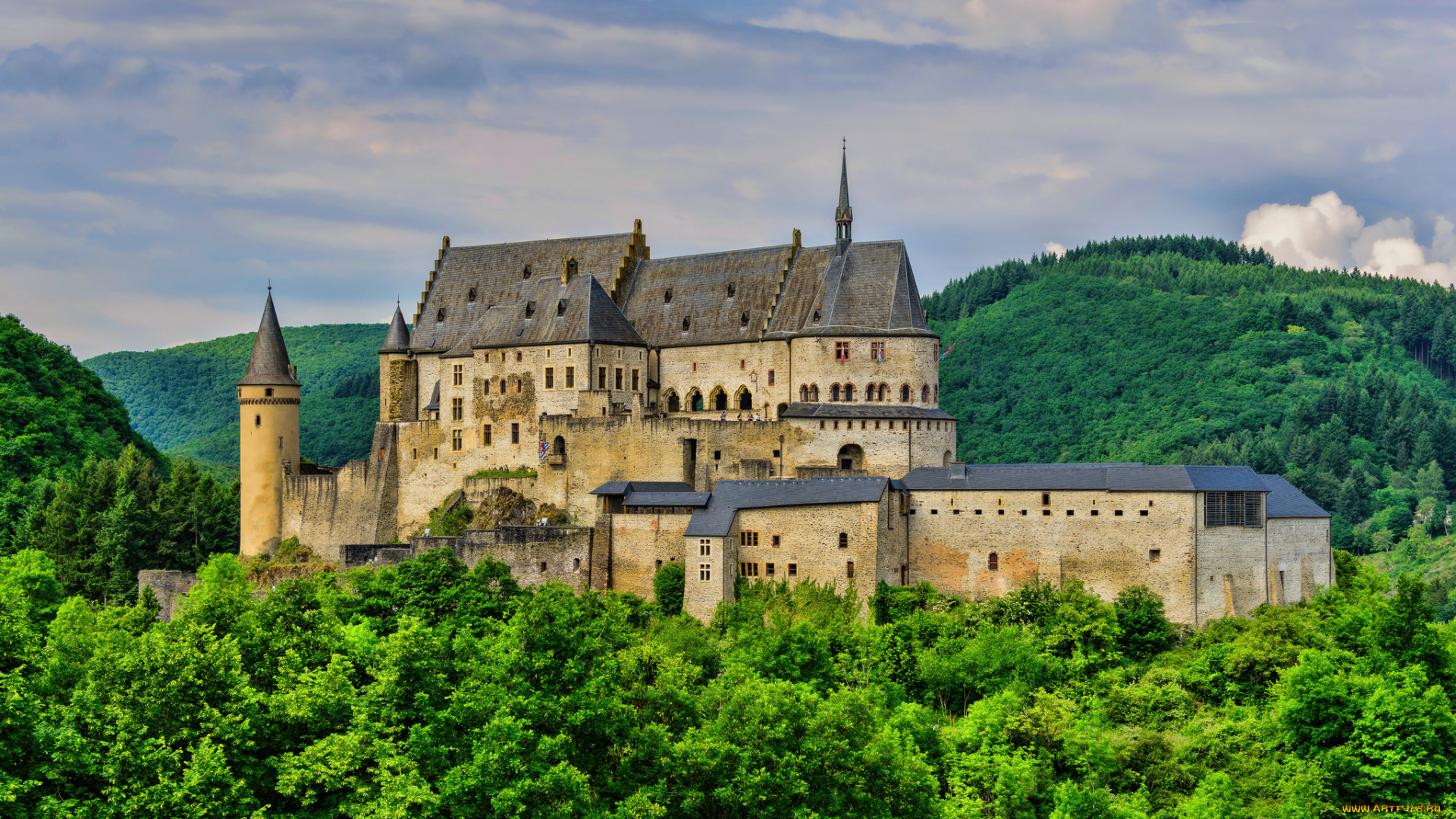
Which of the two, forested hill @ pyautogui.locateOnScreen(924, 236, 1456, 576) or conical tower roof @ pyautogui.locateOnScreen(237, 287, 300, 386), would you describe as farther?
forested hill @ pyautogui.locateOnScreen(924, 236, 1456, 576)

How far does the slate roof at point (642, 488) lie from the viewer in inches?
2335

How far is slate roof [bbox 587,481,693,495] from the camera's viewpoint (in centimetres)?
5931

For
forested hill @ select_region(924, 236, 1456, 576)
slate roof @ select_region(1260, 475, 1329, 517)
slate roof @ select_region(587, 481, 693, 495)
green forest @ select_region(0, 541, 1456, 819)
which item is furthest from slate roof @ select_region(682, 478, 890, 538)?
forested hill @ select_region(924, 236, 1456, 576)

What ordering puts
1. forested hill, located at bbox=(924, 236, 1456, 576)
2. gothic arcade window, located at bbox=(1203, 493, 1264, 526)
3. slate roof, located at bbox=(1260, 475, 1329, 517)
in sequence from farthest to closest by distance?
forested hill, located at bbox=(924, 236, 1456, 576)
slate roof, located at bbox=(1260, 475, 1329, 517)
gothic arcade window, located at bbox=(1203, 493, 1264, 526)

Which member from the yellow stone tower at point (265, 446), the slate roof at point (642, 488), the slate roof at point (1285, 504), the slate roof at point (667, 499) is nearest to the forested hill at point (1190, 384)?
the slate roof at point (1285, 504)

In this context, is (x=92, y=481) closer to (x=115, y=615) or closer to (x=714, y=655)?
(x=115, y=615)

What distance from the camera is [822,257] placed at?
67000mm

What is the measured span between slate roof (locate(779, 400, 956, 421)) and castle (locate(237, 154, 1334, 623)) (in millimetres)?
124

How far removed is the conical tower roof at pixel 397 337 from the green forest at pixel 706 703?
1737cm

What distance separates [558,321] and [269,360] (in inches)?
567

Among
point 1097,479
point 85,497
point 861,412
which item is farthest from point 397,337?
point 1097,479

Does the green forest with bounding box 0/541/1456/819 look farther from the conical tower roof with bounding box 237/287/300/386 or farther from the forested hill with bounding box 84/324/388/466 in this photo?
the forested hill with bounding box 84/324/388/466

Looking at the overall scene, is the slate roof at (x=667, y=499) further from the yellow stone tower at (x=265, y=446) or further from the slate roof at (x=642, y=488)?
the yellow stone tower at (x=265, y=446)

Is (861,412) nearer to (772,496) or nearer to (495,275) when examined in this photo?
(772,496)
